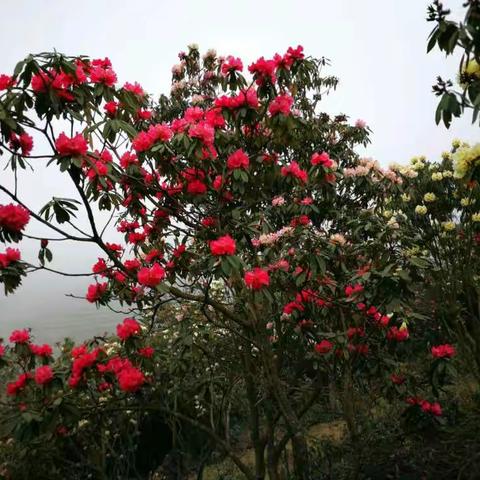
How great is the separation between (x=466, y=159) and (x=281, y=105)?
1179 millimetres

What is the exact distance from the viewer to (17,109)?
1.71 meters

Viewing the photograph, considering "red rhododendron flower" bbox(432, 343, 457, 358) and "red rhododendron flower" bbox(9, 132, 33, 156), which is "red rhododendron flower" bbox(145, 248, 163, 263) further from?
"red rhododendron flower" bbox(432, 343, 457, 358)

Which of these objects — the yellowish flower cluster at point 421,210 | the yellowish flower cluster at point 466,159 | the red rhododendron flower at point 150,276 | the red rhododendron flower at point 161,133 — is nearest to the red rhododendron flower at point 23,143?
the red rhododendron flower at point 161,133

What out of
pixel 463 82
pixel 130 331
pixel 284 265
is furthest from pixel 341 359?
pixel 463 82

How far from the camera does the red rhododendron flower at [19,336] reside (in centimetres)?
276

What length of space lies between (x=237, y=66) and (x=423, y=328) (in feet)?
12.9

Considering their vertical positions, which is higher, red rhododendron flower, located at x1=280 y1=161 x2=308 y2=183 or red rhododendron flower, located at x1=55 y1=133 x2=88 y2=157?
red rhododendron flower, located at x1=280 y1=161 x2=308 y2=183

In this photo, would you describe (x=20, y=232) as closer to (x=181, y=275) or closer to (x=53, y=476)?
(x=181, y=275)

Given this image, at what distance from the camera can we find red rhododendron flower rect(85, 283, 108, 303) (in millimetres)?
2746

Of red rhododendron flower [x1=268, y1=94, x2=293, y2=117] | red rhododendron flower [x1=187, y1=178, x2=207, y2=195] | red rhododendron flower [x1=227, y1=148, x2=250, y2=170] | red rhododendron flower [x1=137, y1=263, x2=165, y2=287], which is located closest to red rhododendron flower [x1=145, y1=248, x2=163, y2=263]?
red rhododendron flower [x1=187, y1=178, x2=207, y2=195]

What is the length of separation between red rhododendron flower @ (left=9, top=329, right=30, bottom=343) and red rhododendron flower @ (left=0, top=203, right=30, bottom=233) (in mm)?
1335

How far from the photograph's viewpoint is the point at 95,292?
108 inches

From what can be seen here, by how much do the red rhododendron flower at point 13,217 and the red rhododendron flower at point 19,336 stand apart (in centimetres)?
134

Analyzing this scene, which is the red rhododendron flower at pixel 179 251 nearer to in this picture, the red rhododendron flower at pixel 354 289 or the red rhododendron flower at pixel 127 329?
the red rhododendron flower at pixel 127 329
